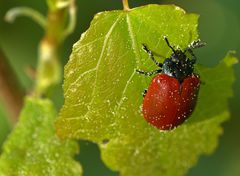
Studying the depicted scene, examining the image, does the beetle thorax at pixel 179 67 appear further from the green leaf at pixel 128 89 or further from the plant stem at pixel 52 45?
the plant stem at pixel 52 45

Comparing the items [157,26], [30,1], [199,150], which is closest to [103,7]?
[30,1]

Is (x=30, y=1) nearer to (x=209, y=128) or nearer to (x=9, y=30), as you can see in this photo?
(x=9, y=30)

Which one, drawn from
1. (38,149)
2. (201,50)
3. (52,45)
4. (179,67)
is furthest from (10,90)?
(201,50)

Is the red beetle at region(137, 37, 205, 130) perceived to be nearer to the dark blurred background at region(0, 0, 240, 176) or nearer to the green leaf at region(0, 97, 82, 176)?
the green leaf at region(0, 97, 82, 176)

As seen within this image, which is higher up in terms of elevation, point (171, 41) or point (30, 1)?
point (171, 41)

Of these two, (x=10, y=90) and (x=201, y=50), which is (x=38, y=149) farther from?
(x=201, y=50)

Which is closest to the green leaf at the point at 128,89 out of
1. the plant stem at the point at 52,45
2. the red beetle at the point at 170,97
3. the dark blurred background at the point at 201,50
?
the red beetle at the point at 170,97
